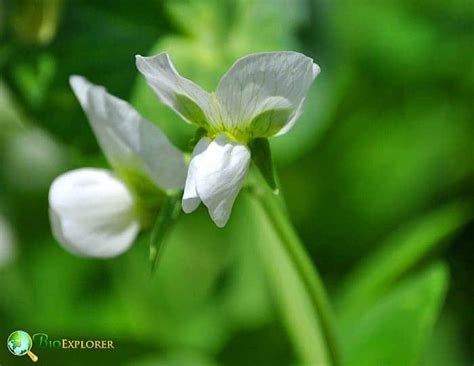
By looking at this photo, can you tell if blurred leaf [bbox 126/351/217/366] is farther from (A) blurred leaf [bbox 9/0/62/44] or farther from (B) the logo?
(A) blurred leaf [bbox 9/0/62/44]

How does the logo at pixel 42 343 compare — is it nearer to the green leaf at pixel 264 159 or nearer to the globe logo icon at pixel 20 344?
the globe logo icon at pixel 20 344

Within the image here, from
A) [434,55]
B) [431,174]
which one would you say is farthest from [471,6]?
[431,174]

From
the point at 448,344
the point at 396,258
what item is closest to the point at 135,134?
the point at 396,258

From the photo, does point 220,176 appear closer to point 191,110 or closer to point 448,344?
point 191,110

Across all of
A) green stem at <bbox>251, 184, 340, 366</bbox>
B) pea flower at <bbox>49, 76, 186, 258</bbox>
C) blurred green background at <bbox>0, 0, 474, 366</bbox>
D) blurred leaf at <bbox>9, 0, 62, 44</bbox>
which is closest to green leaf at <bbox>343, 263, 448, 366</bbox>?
blurred green background at <bbox>0, 0, 474, 366</bbox>

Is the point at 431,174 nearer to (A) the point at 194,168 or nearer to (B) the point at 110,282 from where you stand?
(B) the point at 110,282

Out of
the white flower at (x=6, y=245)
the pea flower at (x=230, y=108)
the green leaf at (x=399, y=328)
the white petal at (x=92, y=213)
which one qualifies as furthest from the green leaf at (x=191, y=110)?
the white flower at (x=6, y=245)
